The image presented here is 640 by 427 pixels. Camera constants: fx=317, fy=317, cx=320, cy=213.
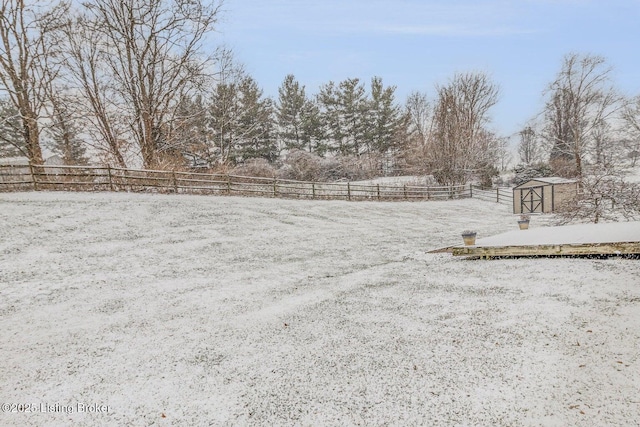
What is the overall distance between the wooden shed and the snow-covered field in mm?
19558

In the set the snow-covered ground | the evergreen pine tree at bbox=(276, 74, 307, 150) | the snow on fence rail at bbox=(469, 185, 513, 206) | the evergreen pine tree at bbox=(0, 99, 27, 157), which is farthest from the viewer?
the evergreen pine tree at bbox=(276, 74, 307, 150)

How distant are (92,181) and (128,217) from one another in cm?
554

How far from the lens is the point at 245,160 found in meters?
35.4

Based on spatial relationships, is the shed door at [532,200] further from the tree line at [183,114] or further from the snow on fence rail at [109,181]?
the snow on fence rail at [109,181]

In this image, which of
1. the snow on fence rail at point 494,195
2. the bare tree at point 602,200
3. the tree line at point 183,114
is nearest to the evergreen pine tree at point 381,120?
the tree line at point 183,114

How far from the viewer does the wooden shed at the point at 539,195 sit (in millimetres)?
21234

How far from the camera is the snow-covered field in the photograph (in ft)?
7.61

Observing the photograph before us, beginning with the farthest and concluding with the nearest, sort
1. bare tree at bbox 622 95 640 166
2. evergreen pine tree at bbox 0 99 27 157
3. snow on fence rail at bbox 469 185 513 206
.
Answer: snow on fence rail at bbox 469 185 513 206 → bare tree at bbox 622 95 640 166 → evergreen pine tree at bbox 0 99 27 157

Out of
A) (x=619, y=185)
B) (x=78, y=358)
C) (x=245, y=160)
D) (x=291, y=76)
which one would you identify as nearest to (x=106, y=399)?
(x=78, y=358)

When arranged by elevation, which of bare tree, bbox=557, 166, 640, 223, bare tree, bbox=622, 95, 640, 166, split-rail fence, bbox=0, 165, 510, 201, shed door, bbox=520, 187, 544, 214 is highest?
bare tree, bbox=622, 95, 640, 166

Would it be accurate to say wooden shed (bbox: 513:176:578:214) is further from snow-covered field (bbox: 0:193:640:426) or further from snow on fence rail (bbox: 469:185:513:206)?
snow-covered field (bbox: 0:193:640:426)

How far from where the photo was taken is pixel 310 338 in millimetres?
3418

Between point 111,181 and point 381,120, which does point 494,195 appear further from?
point 111,181

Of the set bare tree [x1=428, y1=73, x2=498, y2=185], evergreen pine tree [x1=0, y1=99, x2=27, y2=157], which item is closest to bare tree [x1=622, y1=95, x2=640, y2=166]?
bare tree [x1=428, y1=73, x2=498, y2=185]
